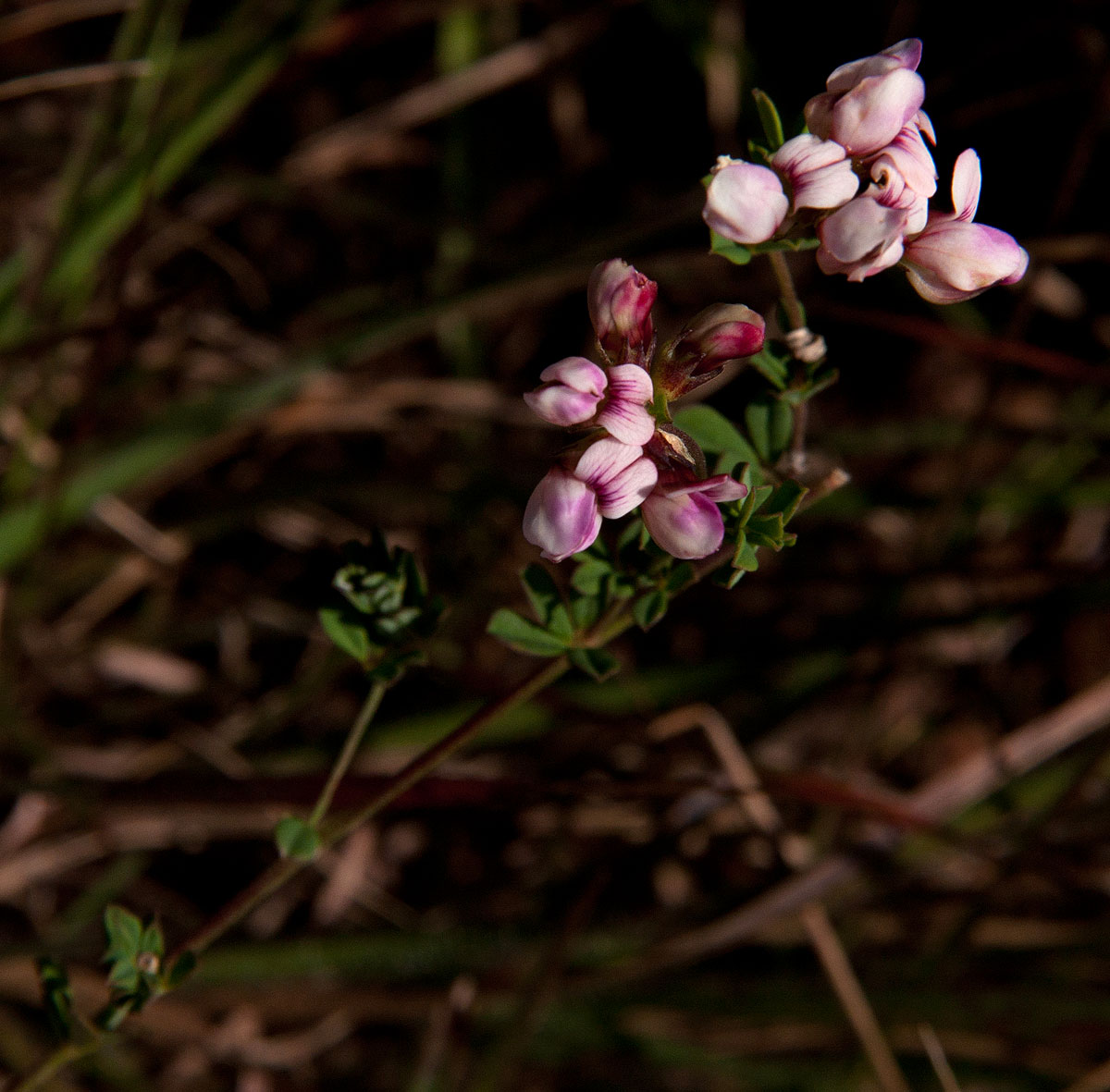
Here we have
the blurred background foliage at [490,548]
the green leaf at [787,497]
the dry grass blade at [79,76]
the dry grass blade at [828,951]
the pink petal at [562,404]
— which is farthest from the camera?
the blurred background foliage at [490,548]

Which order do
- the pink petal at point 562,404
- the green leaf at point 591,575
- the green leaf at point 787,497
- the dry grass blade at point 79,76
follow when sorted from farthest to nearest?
the dry grass blade at point 79,76 < the green leaf at point 591,575 < the green leaf at point 787,497 < the pink petal at point 562,404

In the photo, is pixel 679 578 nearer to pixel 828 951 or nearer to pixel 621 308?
pixel 621 308

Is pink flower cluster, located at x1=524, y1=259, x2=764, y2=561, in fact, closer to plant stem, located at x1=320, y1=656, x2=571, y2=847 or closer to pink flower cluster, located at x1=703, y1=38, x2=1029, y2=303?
pink flower cluster, located at x1=703, y1=38, x2=1029, y2=303

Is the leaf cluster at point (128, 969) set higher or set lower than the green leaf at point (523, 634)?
lower

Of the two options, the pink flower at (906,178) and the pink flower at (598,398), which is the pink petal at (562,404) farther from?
the pink flower at (906,178)

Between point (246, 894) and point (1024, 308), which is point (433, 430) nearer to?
point (1024, 308)

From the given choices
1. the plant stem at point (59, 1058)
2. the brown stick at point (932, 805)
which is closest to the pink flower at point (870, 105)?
the plant stem at point (59, 1058)

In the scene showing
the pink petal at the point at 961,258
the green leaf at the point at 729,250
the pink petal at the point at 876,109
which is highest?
the pink petal at the point at 876,109

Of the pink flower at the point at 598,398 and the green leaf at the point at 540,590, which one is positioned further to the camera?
the green leaf at the point at 540,590
